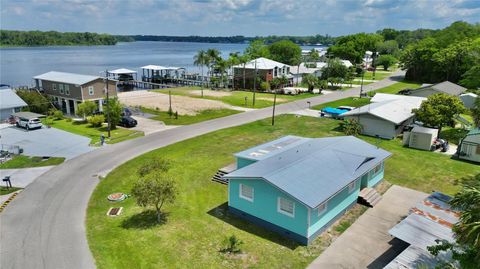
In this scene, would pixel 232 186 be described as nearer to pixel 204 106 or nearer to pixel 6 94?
pixel 204 106

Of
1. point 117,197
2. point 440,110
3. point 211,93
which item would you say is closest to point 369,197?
point 117,197

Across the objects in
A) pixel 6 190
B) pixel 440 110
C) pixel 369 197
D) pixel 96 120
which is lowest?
pixel 6 190

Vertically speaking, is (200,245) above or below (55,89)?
below

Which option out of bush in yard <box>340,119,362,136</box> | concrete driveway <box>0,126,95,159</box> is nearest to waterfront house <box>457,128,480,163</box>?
bush in yard <box>340,119,362,136</box>

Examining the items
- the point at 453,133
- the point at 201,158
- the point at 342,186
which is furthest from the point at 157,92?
the point at 342,186

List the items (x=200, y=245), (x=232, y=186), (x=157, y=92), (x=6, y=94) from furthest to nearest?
(x=157, y=92)
(x=6, y=94)
(x=232, y=186)
(x=200, y=245)

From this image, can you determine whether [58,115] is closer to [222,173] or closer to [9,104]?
[9,104]

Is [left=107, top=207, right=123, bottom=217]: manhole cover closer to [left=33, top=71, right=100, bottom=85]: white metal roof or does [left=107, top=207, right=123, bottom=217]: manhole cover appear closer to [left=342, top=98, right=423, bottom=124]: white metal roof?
[left=342, top=98, right=423, bottom=124]: white metal roof
